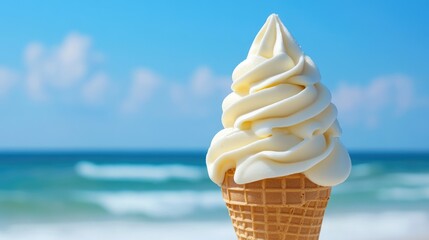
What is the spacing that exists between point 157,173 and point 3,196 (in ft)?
26.6

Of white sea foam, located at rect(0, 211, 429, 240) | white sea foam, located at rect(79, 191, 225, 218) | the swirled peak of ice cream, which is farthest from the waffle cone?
white sea foam, located at rect(79, 191, 225, 218)

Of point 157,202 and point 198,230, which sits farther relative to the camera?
point 157,202

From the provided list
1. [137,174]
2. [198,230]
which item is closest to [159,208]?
[198,230]

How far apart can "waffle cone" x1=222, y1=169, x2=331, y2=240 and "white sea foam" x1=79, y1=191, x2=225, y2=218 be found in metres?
8.47

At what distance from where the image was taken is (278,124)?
13.1 ft

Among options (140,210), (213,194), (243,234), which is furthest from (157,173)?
(243,234)

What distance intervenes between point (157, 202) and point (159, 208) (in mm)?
1158

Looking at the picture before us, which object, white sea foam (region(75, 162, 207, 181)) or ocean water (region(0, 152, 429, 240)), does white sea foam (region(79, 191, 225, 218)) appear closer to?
ocean water (region(0, 152, 429, 240))

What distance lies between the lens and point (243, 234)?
416 cm

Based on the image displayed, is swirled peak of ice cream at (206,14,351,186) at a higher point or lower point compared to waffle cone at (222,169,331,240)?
higher

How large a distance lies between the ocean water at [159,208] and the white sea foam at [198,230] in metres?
0.02

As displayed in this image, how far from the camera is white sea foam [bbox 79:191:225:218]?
1331 centimetres

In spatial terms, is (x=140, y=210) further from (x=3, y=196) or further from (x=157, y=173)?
(x=157, y=173)

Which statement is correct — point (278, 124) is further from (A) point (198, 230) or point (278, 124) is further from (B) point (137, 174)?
(B) point (137, 174)
